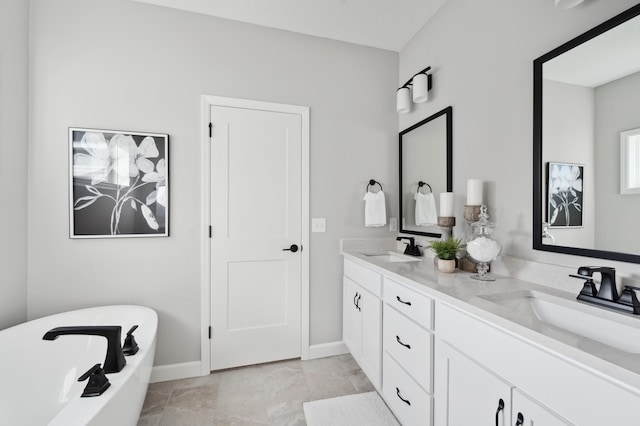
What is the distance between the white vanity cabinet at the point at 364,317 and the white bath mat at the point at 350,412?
140 mm

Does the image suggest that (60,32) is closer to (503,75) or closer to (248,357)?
(248,357)

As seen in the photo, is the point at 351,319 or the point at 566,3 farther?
the point at 351,319

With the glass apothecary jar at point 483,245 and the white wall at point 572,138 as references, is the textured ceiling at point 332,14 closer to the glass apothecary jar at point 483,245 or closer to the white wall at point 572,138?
the white wall at point 572,138

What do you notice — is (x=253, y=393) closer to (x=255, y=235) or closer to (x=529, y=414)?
(x=255, y=235)

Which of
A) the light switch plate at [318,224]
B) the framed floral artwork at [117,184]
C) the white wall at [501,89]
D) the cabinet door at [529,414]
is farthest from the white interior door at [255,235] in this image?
the cabinet door at [529,414]

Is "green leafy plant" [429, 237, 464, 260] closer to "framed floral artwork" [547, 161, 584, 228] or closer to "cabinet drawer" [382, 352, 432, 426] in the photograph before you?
"framed floral artwork" [547, 161, 584, 228]

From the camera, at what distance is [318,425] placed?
1599 mm

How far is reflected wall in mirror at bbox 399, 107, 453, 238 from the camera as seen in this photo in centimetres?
195

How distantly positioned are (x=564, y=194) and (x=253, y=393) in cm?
221

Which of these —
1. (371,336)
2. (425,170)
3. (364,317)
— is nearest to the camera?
(371,336)

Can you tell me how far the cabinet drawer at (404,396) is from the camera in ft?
4.20

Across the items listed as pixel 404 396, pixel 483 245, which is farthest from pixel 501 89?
pixel 404 396

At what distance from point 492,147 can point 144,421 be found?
2690mm

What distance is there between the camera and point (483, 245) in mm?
1381
